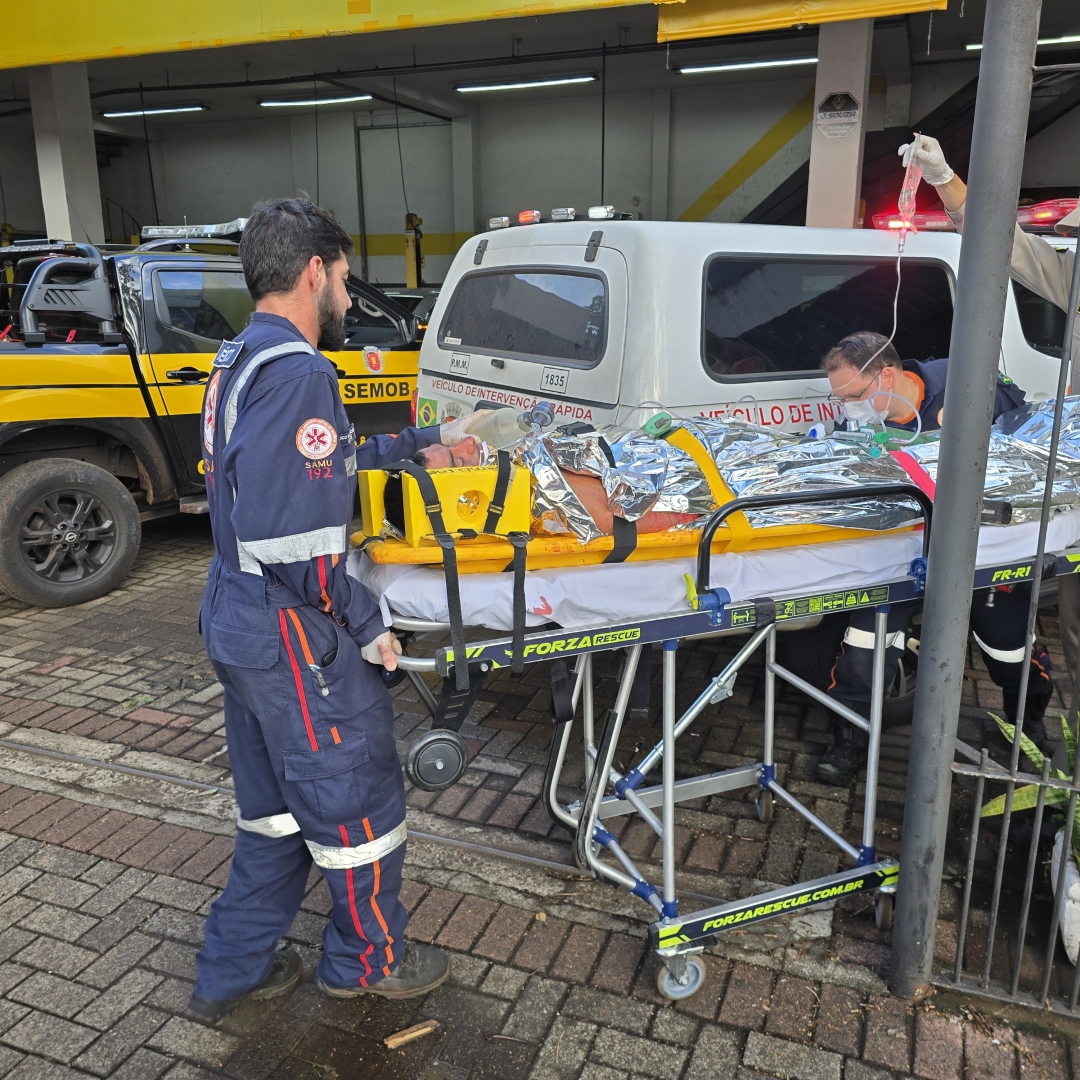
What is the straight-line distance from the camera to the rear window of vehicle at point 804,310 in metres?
4.04

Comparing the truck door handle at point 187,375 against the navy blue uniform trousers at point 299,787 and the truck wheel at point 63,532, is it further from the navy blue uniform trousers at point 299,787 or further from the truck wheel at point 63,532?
the navy blue uniform trousers at point 299,787

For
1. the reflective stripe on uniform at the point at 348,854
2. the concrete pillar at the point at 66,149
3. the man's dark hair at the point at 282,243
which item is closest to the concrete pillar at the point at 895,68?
the concrete pillar at the point at 66,149

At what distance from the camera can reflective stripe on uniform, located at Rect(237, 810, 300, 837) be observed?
2.46 m

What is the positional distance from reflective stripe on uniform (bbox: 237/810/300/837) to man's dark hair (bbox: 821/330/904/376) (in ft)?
8.75

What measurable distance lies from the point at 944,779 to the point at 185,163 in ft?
69.5

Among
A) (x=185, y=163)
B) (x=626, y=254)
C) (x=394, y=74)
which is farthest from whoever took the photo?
(x=185, y=163)

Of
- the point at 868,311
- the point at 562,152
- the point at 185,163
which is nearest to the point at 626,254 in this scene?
the point at 868,311

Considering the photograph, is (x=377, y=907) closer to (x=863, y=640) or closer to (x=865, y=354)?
(x=863, y=640)

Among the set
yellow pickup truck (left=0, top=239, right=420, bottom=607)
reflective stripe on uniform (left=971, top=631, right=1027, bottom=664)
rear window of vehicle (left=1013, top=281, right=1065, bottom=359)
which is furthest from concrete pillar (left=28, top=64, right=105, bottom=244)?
reflective stripe on uniform (left=971, top=631, right=1027, bottom=664)

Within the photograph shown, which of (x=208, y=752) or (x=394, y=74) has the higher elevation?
Result: (x=394, y=74)

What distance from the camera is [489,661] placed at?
90.7 inches

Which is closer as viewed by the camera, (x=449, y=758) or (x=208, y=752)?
(x=449, y=758)

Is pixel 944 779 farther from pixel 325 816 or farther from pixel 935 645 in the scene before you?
pixel 325 816

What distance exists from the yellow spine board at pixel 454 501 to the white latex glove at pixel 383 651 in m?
0.22
